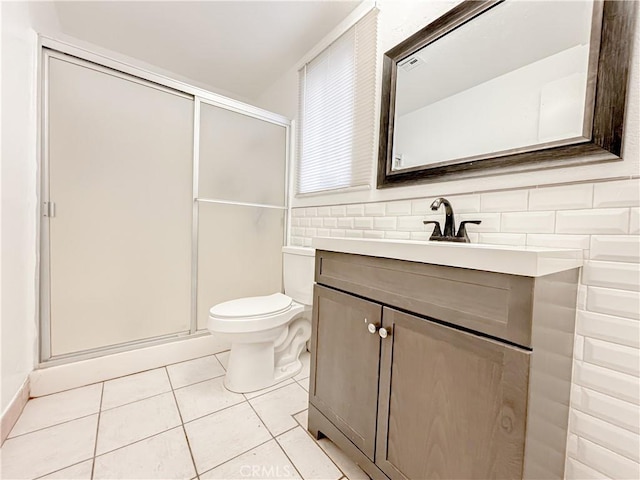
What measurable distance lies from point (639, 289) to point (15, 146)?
229 centimetres

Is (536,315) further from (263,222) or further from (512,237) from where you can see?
(263,222)

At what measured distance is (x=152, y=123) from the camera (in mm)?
1680

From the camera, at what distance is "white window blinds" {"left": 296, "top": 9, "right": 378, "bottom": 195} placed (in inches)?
61.4

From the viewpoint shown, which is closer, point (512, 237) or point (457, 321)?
point (457, 321)

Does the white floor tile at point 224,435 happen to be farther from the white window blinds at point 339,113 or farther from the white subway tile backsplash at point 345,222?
the white window blinds at point 339,113

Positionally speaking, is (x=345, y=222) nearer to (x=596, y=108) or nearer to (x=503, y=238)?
(x=503, y=238)

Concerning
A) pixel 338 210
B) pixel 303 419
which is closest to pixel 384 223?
pixel 338 210

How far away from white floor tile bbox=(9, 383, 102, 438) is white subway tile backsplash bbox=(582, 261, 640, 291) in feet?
6.75

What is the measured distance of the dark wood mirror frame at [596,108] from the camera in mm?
762

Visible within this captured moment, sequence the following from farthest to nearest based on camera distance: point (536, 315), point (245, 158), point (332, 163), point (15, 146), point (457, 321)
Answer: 1. point (245, 158)
2. point (332, 163)
3. point (15, 146)
4. point (457, 321)
5. point (536, 315)

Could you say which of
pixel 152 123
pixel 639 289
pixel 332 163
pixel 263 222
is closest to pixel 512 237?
pixel 639 289

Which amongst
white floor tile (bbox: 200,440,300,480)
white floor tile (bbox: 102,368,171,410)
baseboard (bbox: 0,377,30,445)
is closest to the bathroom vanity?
white floor tile (bbox: 200,440,300,480)

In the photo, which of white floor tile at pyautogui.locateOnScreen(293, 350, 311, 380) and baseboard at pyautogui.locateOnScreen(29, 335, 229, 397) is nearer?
baseboard at pyautogui.locateOnScreen(29, 335, 229, 397)

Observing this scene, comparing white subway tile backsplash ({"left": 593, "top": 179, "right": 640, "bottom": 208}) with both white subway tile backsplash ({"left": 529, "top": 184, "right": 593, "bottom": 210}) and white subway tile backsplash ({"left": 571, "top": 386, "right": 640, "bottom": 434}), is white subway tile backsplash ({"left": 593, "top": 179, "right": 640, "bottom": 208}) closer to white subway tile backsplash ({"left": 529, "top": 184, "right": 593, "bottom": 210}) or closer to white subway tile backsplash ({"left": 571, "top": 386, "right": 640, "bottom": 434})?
white subway tile backsplash ({"left": 529, "top": 184, "right": 593, "bottom": 210})
